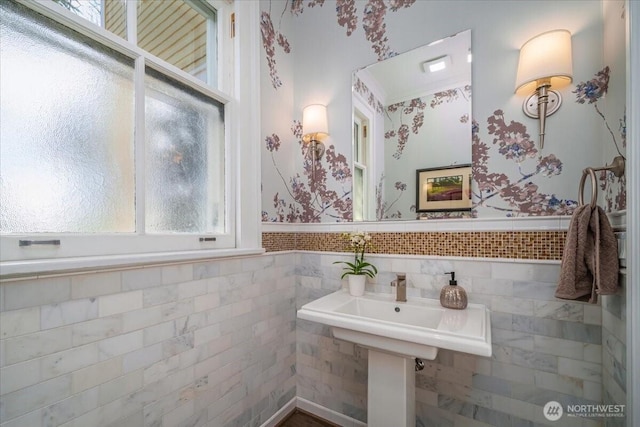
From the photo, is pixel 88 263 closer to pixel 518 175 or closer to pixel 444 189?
pixel 444 189

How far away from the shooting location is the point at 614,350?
3.18 ft

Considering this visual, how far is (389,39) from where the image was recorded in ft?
5.06

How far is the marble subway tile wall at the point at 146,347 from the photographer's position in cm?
77

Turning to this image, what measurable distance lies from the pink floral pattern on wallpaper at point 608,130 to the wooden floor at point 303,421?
181 centimetres

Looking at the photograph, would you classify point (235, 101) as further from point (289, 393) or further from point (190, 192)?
point (289, 393)

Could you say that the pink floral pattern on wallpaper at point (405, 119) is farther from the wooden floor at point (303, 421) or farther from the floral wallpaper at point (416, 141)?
the wooden floor at point (303, 421)

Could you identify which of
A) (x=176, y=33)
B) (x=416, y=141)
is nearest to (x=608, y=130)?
(x=416, y=141)

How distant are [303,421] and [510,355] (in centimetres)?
127

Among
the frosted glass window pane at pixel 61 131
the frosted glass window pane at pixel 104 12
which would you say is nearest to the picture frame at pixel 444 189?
the frosted glass window pane at pixel 61 131

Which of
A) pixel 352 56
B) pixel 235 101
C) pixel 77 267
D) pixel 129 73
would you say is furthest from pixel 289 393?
pixel 352 56

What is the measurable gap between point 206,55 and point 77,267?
46.2 inches

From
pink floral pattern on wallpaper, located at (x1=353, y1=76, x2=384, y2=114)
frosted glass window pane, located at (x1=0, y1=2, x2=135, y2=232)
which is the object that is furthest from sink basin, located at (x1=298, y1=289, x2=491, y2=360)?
pink floral pattern on wallpaper, located at (x1=353, y1=76, x2=384, y2=114)

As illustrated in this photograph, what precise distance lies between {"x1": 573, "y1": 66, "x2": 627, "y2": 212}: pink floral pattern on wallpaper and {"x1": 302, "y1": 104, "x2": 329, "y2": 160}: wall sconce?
47.9 inches

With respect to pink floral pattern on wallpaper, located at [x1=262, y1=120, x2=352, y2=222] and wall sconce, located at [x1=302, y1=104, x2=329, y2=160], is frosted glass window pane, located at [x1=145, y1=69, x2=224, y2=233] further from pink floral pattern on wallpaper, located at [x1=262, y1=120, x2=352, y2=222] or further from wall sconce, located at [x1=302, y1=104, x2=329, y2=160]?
wall sconce, located at [x1=302, y1=104, x2=329, y2=160]
